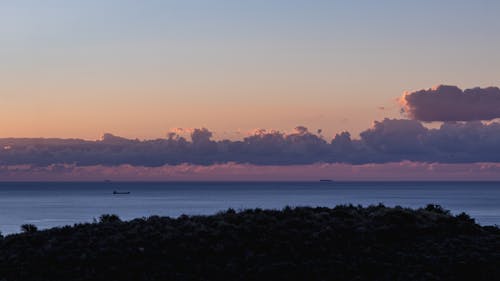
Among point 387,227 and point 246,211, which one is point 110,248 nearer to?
point 246,211

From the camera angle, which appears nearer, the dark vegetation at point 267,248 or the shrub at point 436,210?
the dark vegetation at point 267,248

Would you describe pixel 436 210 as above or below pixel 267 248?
above

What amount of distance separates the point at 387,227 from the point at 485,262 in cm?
477

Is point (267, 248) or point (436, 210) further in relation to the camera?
point (436, 210)

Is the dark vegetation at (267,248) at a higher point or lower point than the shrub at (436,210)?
lower

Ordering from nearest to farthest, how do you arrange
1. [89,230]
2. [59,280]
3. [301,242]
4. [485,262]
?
[59,280] → [485,262] → [301,242] → [89,230]

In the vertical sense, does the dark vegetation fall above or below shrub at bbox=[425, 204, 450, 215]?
below

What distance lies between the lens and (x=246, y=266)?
93.7ft

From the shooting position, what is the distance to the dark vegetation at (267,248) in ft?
91.7

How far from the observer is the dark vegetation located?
91.7 feet

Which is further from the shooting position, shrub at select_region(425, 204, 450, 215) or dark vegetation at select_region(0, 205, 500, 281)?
shrub at select_region(425, 204, 450, 215)

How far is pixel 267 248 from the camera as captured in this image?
1198 inches

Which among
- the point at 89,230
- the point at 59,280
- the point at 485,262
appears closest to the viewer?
the point at 59,280

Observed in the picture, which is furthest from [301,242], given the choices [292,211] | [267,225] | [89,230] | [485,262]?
[89,230]
